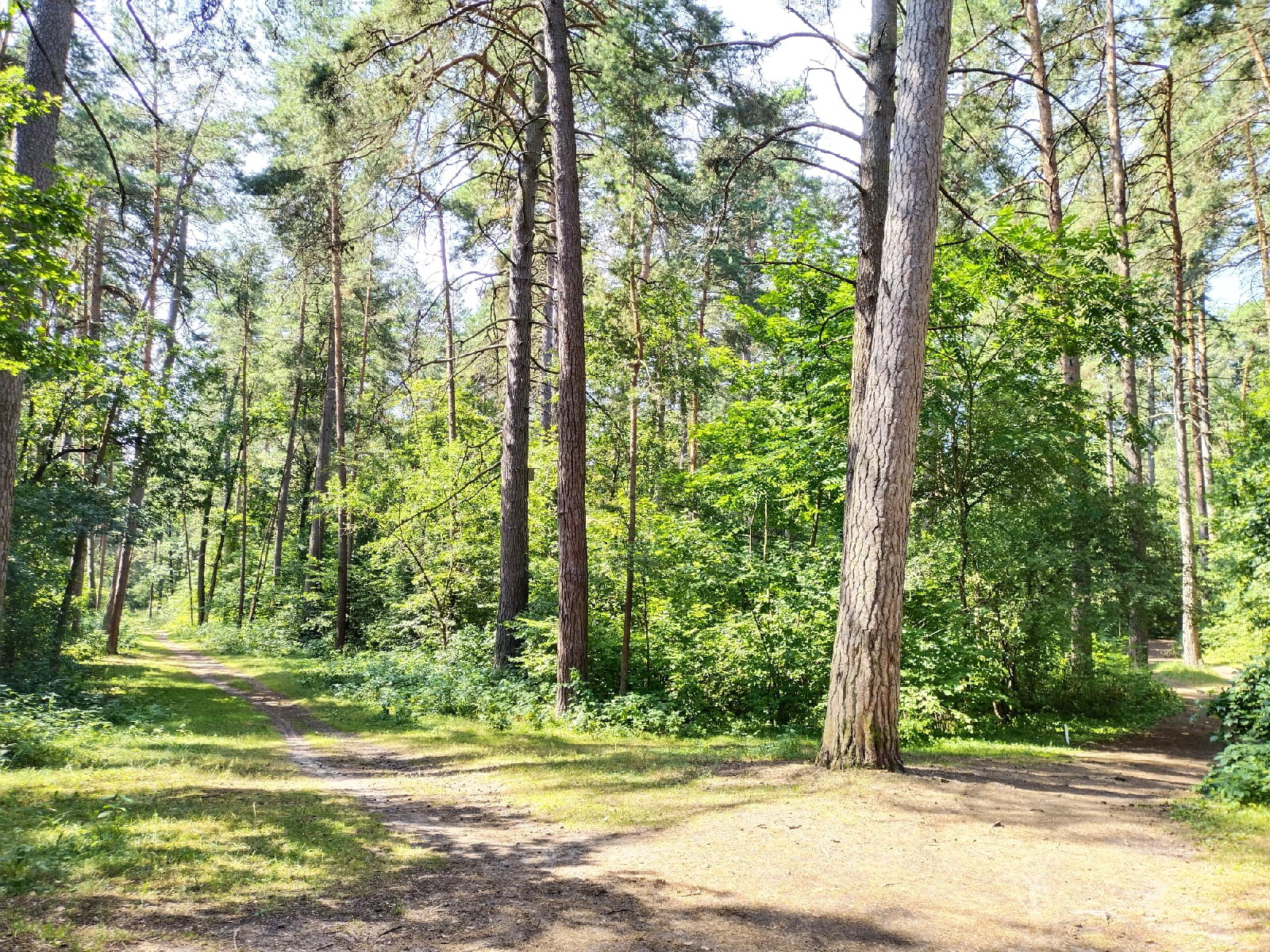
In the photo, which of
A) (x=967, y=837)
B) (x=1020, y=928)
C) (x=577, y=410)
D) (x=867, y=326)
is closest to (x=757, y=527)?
(x=577, y=410)

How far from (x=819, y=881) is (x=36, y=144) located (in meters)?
10.3

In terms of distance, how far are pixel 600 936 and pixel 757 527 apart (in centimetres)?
1004

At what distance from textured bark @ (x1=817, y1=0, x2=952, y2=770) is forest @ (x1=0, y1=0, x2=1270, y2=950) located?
35 millimetres

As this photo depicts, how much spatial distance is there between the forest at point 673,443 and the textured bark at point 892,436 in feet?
0.12

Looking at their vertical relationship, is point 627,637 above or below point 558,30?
below

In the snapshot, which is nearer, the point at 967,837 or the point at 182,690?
the point at 967,837

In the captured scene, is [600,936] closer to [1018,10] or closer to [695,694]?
[695,694]

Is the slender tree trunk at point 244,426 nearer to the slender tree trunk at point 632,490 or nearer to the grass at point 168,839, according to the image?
the slender tree trunk at point 632,490

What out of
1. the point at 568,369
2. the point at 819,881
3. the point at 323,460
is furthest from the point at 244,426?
the point at 819,881

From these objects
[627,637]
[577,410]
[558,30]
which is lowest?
[627,637]

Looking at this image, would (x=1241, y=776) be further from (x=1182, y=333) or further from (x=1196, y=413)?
(x=1196, y=413)

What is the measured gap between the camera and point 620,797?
6.14 m

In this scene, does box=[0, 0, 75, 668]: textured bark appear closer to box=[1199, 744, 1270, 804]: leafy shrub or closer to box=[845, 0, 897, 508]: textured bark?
box=[845, 0, 897, 508]: textured bark

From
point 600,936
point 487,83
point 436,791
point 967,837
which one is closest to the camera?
point 600,936
